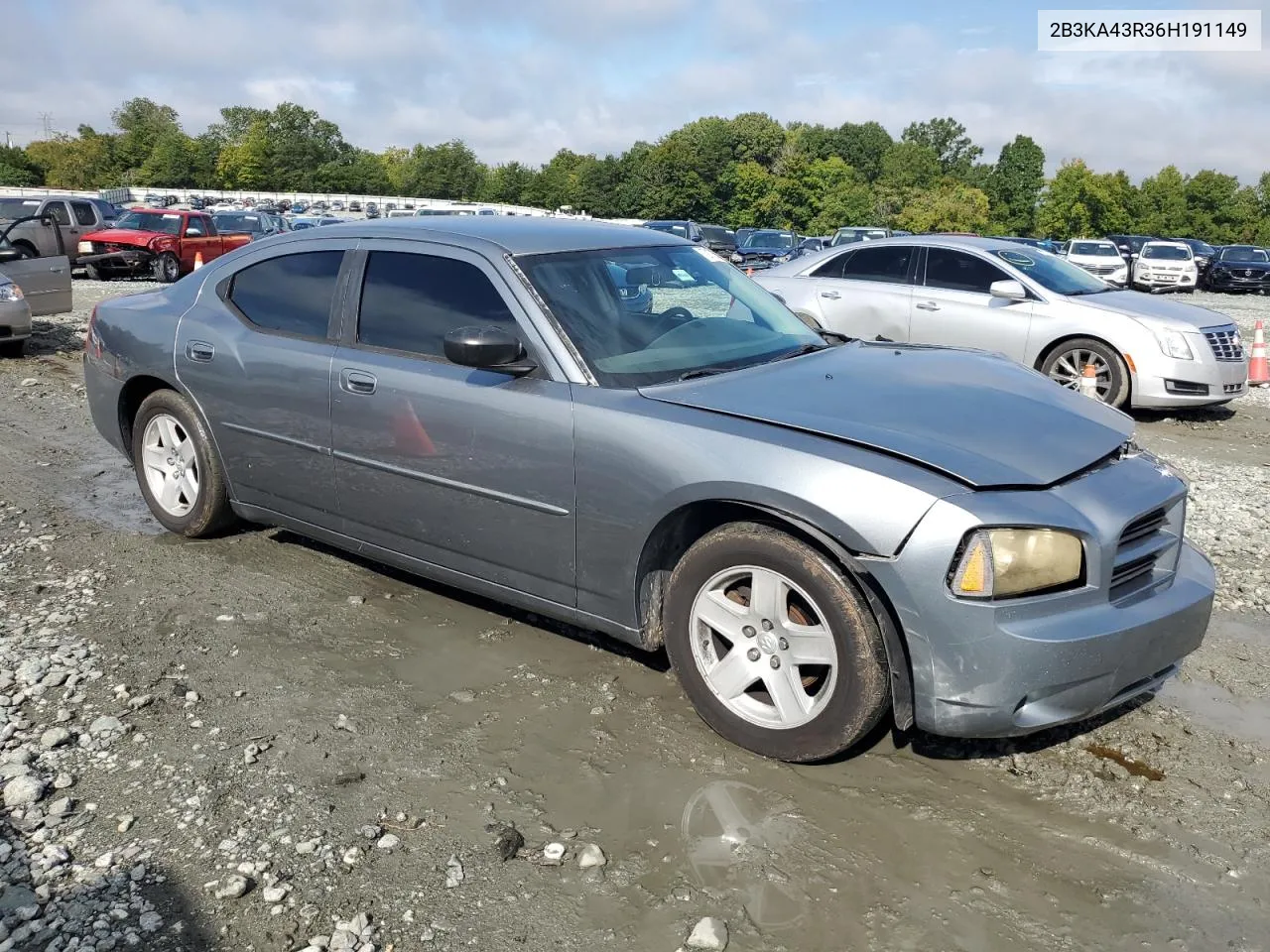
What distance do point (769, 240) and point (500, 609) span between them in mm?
29656

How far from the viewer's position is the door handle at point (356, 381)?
4.30 m

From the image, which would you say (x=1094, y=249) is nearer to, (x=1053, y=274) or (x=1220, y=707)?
(x=1053, y=274)

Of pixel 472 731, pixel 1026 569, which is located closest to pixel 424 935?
pixel 472 731

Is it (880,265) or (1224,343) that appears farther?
(880,265)

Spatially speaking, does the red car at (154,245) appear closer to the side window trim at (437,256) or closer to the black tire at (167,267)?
the black tire at (167,267)

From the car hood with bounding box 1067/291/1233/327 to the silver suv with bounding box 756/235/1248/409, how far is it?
0.05ft

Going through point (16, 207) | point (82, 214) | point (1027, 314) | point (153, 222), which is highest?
point (16, 207)

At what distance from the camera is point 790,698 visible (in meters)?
3.30

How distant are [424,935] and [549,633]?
1.89 metres

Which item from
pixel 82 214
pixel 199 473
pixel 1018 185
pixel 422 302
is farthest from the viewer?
pixel 1018 185

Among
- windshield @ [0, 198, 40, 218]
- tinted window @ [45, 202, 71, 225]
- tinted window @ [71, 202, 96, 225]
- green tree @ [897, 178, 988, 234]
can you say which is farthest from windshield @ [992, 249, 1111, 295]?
green tree @ [897, 178, 988, 234]

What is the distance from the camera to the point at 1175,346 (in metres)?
8.91

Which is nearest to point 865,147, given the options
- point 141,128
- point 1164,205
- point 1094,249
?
point 1164,205

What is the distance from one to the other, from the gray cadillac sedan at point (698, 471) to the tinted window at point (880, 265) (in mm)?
5507
